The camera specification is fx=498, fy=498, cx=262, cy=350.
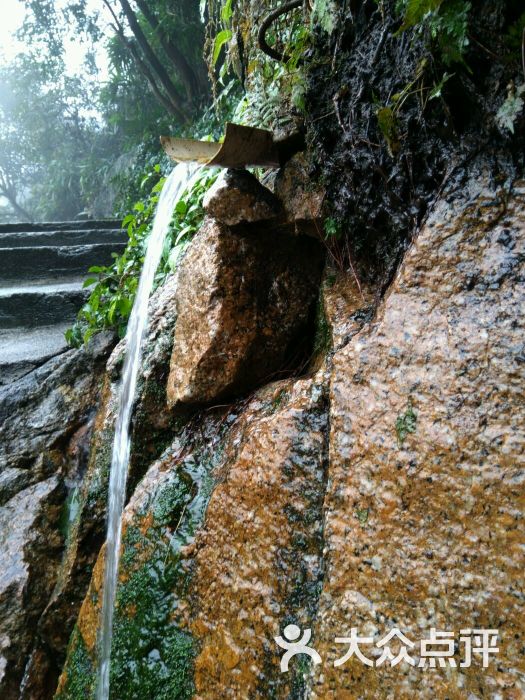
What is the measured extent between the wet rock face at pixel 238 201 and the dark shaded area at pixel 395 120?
30 centimetres

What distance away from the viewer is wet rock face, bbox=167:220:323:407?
2.34m

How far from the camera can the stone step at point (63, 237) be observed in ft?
23.2

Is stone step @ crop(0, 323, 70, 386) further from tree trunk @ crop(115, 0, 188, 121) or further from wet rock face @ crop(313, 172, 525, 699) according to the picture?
tree trunk @ crop(115, 0, 188, 121)

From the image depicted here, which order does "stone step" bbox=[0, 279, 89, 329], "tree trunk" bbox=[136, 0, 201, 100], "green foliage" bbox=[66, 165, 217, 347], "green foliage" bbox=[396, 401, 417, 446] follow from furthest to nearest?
1. "tree trunk" bbox=[136, 0, 201, 100]
2. "stone step" bbox=[0, 279, 89, 329]
3. "green foliage" bbox=[66, 165, 217, 347]
4. "green foliage" bbox=[396, 401, 417, 446]

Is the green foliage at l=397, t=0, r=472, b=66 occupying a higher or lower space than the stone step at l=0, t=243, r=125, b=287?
higher

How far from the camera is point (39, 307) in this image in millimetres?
5242

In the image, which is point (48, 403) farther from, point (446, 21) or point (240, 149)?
point (446, 21)

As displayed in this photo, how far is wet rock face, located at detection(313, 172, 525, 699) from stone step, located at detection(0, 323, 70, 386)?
319 cm

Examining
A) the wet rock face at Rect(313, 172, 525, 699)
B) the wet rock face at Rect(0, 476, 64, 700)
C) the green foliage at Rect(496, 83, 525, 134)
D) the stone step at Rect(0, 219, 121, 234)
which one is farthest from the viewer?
the stone step at Rect(0, 219, 121, 234)

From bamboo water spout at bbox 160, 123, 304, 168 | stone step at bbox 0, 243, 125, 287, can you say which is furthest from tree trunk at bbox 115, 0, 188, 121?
bamboo water spout at bbox 160, 123, 304, 168

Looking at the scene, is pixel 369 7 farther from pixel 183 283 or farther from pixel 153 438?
pixel 153 438

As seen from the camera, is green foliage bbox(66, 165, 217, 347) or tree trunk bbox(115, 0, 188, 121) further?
tree trunk bbox(115, 0, 188, 121)

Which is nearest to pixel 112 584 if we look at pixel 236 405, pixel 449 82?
pixel 236 405

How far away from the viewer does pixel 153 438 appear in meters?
2.61
